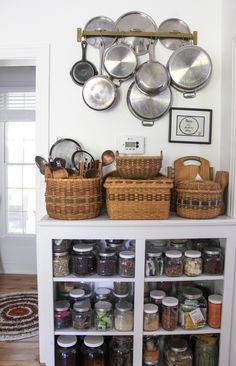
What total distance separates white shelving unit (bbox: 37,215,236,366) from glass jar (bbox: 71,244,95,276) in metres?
0.04

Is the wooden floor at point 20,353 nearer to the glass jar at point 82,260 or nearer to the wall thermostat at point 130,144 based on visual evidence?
the glass jar at point 82,260

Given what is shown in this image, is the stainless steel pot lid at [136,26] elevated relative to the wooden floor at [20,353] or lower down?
elevated

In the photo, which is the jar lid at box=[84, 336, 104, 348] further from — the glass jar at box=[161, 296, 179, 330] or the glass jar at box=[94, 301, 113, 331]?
the glass jar at box=[161, 296, 179, 330]

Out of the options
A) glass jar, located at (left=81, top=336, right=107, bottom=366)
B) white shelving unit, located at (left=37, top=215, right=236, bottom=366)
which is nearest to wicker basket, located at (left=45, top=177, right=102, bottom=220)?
white shelving unit, located at (left=37, top=215, right=236, bottom=366)

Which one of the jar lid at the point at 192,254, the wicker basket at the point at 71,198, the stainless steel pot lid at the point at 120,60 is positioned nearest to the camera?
the wicker basket at the point at 71,198

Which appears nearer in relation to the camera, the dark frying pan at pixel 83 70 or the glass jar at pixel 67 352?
the glass jar at pixel 67 352

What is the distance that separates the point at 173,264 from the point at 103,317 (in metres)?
0.46

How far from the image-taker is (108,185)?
1544 mm

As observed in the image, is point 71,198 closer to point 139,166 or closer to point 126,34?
point 139,166

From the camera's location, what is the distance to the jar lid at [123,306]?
159 centimetres

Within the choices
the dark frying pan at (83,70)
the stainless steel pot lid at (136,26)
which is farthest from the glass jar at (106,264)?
the stainless steel pot lid at (136,26)

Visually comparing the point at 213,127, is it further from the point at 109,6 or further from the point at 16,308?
the point at 16,308

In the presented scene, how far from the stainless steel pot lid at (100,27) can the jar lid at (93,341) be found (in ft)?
5.43

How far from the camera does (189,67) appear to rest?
1749mm
